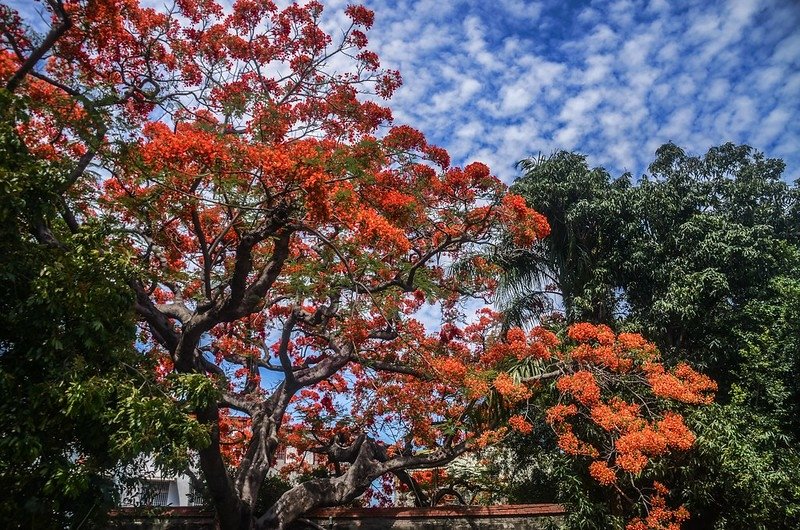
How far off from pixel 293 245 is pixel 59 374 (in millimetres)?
5611

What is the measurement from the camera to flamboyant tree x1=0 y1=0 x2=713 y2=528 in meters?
6.48

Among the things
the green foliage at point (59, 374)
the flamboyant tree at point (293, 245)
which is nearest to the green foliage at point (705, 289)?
the flamboyant tree at point (293, 245)

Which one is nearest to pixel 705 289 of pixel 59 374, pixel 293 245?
pixel 293 245

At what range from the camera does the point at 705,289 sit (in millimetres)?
10734

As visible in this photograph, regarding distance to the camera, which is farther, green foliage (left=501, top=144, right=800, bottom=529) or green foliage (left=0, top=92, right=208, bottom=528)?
green foliage (left=501, top=144, right=800, bottom=529)

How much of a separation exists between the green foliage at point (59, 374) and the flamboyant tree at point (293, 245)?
54 cm

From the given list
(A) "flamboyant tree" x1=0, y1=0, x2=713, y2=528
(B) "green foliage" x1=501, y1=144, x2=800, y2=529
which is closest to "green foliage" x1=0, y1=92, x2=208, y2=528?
(A) "flamboyant tree" x1=0, y1=0, x2=713, y2=528

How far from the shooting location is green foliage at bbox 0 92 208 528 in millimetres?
4477

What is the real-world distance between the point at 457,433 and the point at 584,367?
7.69 feet

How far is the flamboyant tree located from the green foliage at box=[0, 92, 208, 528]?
537mm

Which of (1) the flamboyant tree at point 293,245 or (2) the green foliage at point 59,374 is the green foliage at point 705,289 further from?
(2) the green foliage at point 59,374

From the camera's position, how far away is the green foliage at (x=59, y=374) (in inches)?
176

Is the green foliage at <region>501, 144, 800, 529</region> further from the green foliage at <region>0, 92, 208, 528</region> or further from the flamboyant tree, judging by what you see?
the green foliage at <region>0, 92, 208, 528</region>

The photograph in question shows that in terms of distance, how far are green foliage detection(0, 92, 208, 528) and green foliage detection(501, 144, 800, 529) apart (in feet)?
20.5
